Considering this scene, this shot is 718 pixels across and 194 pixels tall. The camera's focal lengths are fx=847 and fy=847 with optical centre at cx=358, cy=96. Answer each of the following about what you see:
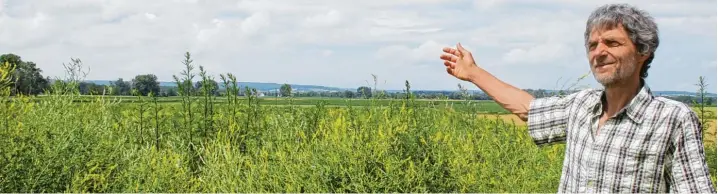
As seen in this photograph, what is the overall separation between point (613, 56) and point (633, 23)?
0.28 feet

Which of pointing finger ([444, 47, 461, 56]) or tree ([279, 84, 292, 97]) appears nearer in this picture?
pointing finger ([444, 47, 461, 56])

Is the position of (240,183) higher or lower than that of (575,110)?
lower

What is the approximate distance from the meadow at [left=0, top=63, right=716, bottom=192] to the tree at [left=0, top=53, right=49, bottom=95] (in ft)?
0.44

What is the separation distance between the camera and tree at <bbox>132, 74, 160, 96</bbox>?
5.19 meters

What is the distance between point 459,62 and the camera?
88.8 inches

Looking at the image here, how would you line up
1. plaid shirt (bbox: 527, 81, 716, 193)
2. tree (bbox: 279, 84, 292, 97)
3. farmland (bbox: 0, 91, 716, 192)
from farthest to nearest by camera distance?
tree (bbox: 279, 84, 292, 97)
farmland (bbox: 0, 91, 716, 192)
plaid shirt (bbox: 527, 81, 716, 193)

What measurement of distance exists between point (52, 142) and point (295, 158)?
1236 millimetres

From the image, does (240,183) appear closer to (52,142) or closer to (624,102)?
(52,142)

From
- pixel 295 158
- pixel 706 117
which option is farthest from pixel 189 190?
pixel 706 117

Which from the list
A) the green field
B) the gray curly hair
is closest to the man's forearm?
the gray curly hair

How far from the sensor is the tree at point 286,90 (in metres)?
5.45

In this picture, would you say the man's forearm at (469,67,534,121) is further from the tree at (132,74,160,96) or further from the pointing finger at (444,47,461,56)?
the tree at (132,74,160,96)

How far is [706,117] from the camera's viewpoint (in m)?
4.64

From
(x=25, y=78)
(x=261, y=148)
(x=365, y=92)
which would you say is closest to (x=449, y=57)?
(x=261, y=148)
